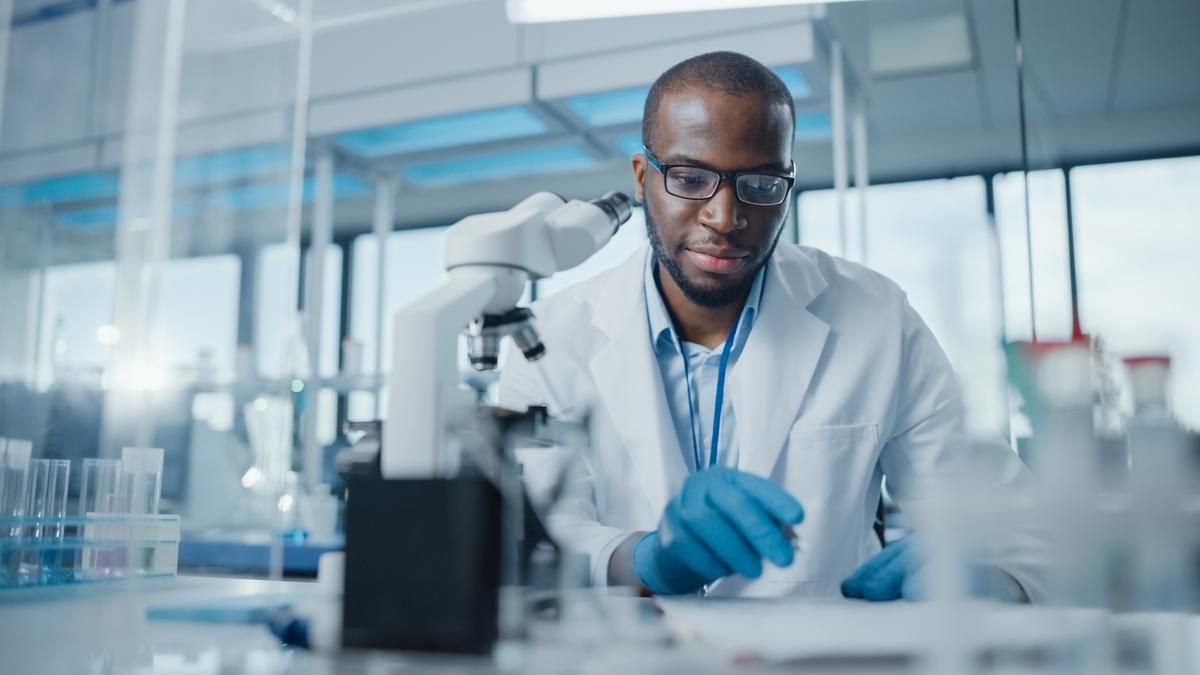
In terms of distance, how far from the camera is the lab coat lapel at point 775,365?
4.44ft

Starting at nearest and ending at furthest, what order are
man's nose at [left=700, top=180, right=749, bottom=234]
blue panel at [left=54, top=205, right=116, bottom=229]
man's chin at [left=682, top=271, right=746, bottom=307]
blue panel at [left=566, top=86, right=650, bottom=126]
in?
man's nose at [left=700, top=180, right=749, bottom=234], man's chin at [left=682, top=271, right=746, bottom=307], blue panel at [left=54, top=205, right=116, bottom=229], blue panel at [left=566, top=86, right=650, bottom=126]

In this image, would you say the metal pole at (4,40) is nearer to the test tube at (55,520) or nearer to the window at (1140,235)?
the test tube at (55,520)

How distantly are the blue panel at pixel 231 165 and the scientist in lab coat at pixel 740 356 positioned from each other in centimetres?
228

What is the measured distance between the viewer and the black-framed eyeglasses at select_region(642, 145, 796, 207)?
4.16ft

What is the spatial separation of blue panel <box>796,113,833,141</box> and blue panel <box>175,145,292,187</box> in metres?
2.11

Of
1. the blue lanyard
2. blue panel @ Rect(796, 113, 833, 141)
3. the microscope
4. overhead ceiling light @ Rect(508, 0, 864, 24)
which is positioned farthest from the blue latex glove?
blue panel @ Rect(796, 113, 833, 141)

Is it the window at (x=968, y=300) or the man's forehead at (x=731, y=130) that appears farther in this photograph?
the man's forehead at (x=731, y=130)

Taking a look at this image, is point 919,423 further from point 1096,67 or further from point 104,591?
point 1096,67

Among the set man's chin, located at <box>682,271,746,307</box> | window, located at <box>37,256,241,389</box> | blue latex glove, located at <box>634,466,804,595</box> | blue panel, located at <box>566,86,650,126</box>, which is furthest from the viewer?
blue panel, located at <box>566,86,650,126</box>

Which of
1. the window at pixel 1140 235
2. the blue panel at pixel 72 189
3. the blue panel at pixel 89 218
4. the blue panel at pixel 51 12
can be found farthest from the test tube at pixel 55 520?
the window at pixel 1140 235

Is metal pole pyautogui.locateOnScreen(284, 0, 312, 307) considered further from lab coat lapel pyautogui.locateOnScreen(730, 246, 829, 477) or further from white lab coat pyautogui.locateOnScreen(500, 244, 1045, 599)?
lab coat lapel pyautogui.locateOnScreen(730, 246, 829, 477)

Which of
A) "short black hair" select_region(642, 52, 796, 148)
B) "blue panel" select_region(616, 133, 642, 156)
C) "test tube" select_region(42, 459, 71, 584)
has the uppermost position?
"blue panel" select_region(616, 133, 642, 156)

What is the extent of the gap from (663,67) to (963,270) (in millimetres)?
2718

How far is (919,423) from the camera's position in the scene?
1.42m
